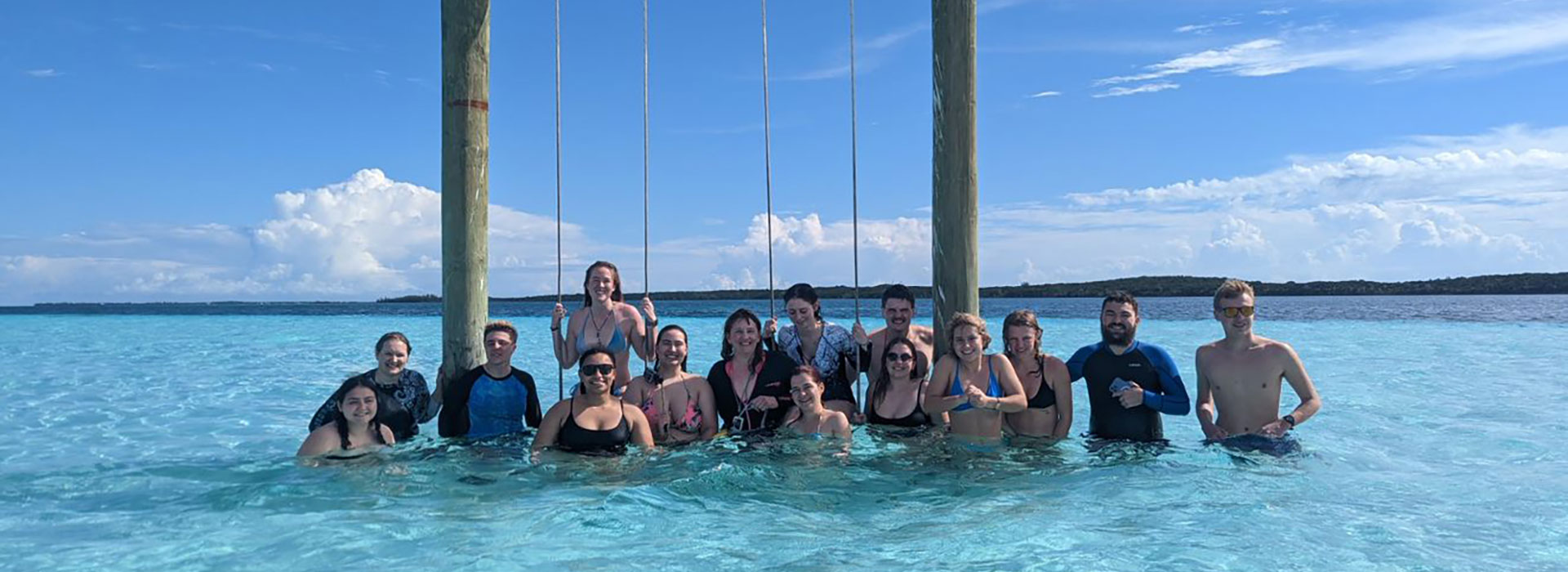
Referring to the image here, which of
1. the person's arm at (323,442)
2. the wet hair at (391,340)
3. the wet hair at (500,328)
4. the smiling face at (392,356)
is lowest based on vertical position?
the person's arm at (323,442)

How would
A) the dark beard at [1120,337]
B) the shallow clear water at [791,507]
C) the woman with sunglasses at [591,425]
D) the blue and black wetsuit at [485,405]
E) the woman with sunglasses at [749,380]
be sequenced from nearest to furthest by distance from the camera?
the shallow clear water at [791,507] < the woman with sunglasses at [591,425] < the dark beard at [1120,337] < the woman with sunglasses at [749,380] < the blue and black wetsuit at [485,405]

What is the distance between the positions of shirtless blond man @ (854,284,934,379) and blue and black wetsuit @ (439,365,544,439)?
7.96ft

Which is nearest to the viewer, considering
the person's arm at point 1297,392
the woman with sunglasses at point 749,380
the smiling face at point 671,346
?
the person's arm at point 1297,392

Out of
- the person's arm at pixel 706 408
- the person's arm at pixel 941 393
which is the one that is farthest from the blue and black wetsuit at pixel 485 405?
the person's arm at pixel 941 393

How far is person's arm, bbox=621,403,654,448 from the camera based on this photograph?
6.14 metres

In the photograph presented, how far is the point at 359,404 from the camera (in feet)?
19.7

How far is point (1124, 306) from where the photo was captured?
6.16 meters

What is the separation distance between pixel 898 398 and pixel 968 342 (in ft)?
2.65

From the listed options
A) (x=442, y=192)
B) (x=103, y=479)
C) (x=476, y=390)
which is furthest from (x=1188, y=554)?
(x=103, y=479)

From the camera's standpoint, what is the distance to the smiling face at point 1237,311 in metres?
6.00

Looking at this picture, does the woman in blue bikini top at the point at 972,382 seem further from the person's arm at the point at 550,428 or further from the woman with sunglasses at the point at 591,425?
the person's arm at the point at 550,428

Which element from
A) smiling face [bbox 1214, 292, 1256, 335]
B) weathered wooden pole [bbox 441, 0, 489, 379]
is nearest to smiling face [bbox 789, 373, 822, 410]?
weathered wooden pole [bbox 441, 0, 489, 379]

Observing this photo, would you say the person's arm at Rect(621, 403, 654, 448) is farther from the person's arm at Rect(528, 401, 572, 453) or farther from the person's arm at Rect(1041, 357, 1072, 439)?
the person's arm at Rect(1041, 357, 1072, 439)

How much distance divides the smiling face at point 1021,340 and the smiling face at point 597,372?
267cm
